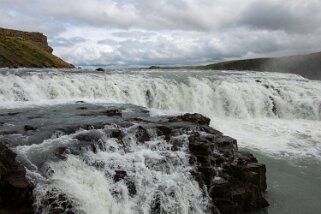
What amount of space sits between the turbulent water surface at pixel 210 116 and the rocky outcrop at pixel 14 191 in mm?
405

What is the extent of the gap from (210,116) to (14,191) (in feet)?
80.8

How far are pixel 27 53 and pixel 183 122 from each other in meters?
64.3

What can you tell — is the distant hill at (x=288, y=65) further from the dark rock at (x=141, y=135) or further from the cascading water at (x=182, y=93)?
the dark rock at (x=141, y=135)

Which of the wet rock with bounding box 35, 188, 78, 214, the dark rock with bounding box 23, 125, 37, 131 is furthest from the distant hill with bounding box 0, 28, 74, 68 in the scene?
the wet rock with bounding box 35, 188, 78, 214

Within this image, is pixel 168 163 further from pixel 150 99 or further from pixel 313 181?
pixel 150 99

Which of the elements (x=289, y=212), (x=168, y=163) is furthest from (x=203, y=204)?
(x=289, y=212)

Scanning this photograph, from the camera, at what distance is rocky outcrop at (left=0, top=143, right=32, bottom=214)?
996 centimetres

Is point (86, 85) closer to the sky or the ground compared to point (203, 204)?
closer to the sky

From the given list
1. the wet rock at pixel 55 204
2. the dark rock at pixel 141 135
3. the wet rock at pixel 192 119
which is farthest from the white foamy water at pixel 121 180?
the wet rock at pixel 192 119

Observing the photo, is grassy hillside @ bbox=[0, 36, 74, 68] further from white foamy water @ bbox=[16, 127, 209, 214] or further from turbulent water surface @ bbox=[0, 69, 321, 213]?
white foamy water @ bbox=[16, 127, 209, 214]

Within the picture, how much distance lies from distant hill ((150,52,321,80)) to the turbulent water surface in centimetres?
5782

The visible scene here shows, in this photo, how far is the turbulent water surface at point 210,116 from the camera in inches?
476

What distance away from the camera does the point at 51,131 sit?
14.6 metres

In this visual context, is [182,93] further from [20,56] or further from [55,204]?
[20,56]
